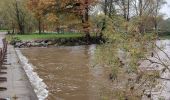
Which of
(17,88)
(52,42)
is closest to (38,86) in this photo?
(17,88)

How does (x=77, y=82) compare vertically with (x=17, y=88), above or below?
below

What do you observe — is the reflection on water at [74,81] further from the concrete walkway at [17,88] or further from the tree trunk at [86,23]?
the tree trunk at [86,23]

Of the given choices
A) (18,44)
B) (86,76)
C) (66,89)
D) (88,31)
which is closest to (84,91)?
(66,89)

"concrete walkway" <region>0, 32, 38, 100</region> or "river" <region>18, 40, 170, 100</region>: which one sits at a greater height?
"concrete walkway" <region>0, 32, 38, 100</region>

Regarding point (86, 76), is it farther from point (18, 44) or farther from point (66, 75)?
point (18, 44)

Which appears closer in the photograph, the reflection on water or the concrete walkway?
the concrete walkway

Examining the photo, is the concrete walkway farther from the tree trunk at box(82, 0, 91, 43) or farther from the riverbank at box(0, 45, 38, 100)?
the tree trunk at box(82, 0, 91, 43)

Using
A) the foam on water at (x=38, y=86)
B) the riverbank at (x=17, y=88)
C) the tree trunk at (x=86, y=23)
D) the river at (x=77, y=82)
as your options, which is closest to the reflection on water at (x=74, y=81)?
the river at (x=77, y=82)

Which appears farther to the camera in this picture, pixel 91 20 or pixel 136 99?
pixel 91 20

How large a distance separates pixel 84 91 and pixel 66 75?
18.4 feet

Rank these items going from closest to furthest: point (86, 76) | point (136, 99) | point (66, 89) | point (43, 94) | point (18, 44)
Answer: point (136, 99)
point (43, 94)
point (66, 89)
point (86, 76)
point (18, 44)

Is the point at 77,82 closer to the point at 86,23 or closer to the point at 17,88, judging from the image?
the point at 17,88

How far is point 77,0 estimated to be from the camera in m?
58.2

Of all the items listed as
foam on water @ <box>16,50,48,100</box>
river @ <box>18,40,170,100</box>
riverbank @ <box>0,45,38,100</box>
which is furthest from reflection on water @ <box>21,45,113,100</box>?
riverbank @ <box>0,45,38,100</box>
